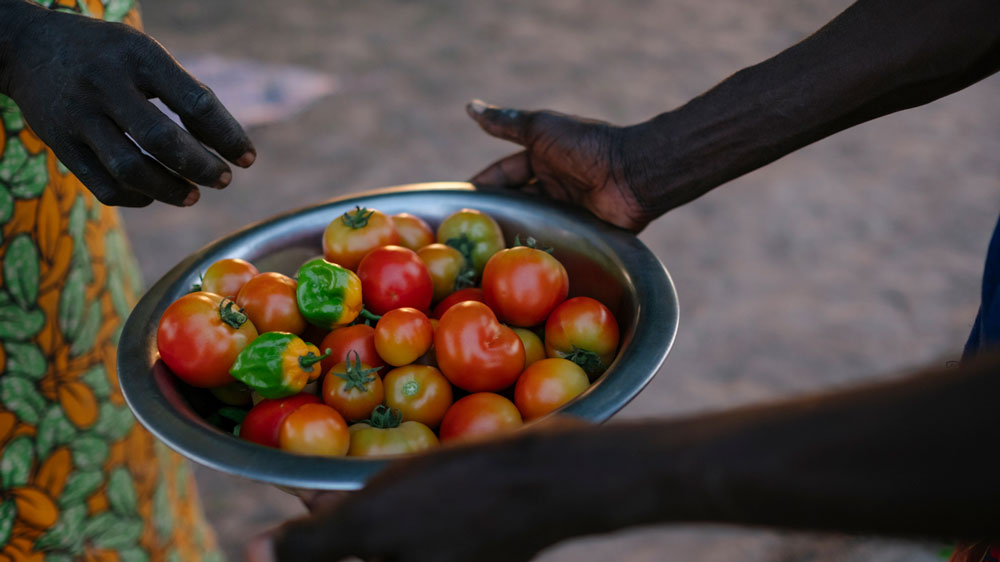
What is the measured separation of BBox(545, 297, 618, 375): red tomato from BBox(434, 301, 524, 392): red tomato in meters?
0.08

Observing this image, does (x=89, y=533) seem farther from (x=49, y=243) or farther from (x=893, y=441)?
(x=893, y=441)

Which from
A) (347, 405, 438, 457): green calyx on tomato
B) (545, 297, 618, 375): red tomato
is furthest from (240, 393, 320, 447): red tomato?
(545, 297, 618, 375): red tomato

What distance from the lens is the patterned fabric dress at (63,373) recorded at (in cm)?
135

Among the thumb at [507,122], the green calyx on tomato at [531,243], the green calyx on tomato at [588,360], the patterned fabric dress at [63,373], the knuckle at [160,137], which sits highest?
the thumb at [507,122]

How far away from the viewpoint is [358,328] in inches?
53.5

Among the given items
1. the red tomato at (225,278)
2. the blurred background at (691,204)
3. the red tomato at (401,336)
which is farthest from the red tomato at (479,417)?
the blurred background at (691,204)

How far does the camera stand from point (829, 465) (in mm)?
617

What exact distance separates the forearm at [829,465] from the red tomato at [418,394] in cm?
66

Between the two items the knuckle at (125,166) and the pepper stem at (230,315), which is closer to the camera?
the knuckle at (125,166)

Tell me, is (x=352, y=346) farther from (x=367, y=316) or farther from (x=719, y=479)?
(x=719, y=479)

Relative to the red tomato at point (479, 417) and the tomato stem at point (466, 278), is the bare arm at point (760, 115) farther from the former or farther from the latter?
the red tomato at point (479, 417)

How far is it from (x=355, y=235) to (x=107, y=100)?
48 cm

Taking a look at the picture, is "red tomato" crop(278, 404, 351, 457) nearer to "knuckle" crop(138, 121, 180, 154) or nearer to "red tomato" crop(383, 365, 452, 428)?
"red tomato" crop(383, 365, 452, 428)

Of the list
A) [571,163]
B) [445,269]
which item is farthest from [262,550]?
[571,163]
